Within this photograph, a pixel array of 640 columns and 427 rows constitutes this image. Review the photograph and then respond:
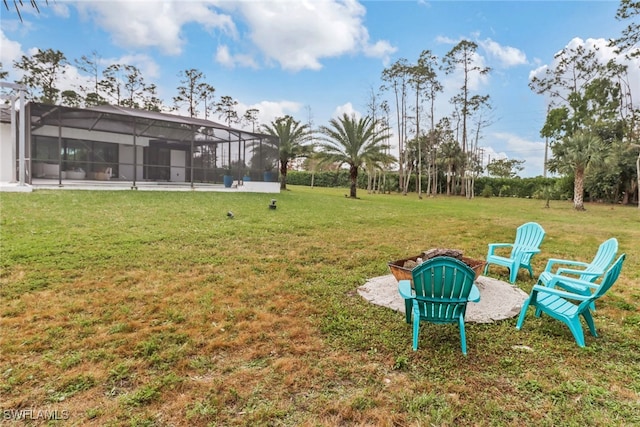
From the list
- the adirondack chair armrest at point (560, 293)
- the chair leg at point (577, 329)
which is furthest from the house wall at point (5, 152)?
the chair leg at point (577, 329)

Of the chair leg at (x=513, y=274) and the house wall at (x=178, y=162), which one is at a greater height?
the house wall at (x=178, y=162)

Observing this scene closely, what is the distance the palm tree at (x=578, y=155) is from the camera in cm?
1853

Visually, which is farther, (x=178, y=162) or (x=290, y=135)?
(x=290, y=135)

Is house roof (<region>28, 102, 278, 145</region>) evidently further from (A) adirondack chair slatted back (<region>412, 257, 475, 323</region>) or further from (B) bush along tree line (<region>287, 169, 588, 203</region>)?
(B) bush along tree line (<region>287, 169, 588, 203</region>)

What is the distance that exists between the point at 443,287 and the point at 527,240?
3.76m

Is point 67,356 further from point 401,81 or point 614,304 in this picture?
point 401,81

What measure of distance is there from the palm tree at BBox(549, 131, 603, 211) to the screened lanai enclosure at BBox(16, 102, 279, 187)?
1659 cm

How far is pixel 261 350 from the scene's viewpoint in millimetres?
3031

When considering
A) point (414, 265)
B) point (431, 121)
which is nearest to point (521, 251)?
point (414, 265)

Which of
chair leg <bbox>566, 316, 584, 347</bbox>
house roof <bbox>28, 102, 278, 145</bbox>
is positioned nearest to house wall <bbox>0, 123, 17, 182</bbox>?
house roof <bbox>28, 102, 278, 145</bbox>

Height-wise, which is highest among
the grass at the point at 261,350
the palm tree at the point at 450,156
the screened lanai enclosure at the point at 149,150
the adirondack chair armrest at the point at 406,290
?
the palm tree at the point at 450,156

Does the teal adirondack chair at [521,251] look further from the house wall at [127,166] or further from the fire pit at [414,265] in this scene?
the house wall at [127,166]

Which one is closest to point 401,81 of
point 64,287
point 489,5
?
point 489,5

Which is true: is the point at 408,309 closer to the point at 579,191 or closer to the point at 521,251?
the point at 521,251
